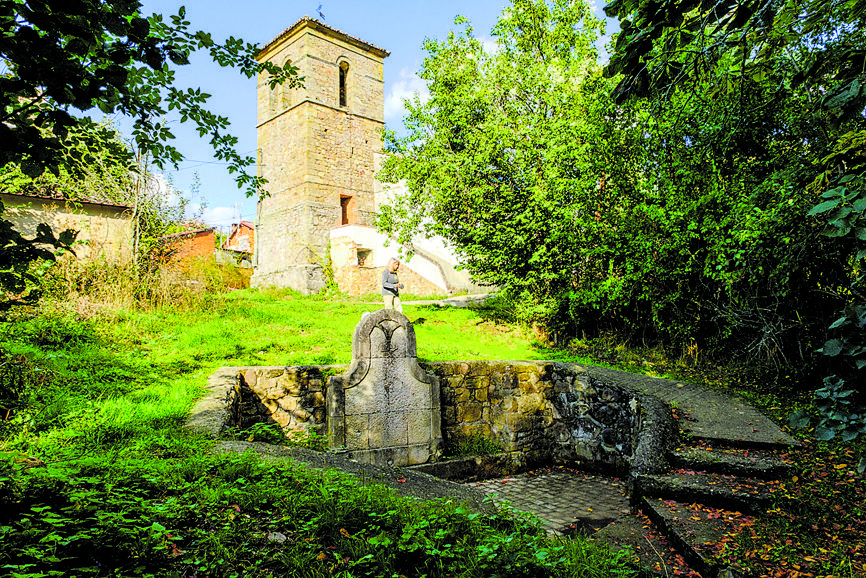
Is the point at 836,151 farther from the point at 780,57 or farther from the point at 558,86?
the point at 558,86

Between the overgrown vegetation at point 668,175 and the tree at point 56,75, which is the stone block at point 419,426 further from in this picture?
the tree at point 56,75

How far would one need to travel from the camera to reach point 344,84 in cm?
2417

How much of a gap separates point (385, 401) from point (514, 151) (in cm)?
798

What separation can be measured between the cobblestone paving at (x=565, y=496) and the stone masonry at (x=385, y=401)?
1.14 m

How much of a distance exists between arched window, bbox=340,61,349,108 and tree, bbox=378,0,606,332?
10.3 meters

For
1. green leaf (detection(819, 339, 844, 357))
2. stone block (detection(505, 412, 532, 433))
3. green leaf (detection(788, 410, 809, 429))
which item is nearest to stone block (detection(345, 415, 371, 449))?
stone block (detection(505, 412, 532, 433))

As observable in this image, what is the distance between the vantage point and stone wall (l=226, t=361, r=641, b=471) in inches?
257

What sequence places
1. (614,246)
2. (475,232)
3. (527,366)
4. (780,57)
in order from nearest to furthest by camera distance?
(780,57), (527,366), (614,246), (475,232)

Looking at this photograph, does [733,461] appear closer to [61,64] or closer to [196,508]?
[196,508]

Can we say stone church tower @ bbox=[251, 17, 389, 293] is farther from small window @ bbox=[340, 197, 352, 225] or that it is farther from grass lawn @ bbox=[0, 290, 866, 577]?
grass lawn @ bbox=[0, 290, 866, 577]

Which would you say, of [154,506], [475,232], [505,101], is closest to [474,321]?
[475,232]

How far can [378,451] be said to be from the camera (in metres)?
6.58

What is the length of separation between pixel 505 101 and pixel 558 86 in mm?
1555

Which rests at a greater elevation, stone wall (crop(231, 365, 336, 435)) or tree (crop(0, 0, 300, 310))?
tree (crop(0, 0, 300, 310))
